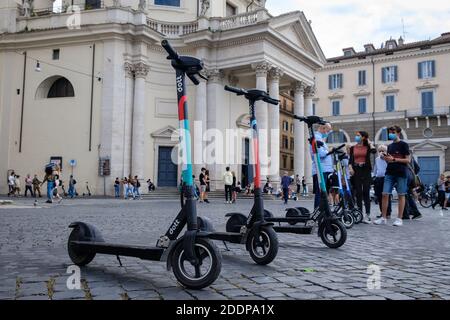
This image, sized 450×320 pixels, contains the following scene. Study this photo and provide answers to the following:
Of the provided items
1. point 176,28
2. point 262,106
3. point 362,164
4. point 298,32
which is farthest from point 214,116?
point 362,164

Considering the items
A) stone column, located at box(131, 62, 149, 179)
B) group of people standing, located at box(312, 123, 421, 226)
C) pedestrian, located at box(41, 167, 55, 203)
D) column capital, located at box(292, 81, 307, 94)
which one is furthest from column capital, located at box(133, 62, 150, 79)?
group of people standing, located at box(312, 123, 421, 226)

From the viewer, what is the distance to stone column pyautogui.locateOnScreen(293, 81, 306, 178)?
3288cm

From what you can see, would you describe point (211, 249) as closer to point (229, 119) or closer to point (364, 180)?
point (364, 180)

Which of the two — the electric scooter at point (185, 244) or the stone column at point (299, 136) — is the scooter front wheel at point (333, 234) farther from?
the stone column at point (299, 136)

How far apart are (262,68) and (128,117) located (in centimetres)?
911

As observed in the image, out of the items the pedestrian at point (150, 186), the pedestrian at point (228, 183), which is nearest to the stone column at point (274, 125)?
the pedestrian at point (150, 186)

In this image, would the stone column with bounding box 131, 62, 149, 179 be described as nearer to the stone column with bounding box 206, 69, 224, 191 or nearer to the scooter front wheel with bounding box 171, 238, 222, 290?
the stone column with bounding box 206, 69, 224, 191

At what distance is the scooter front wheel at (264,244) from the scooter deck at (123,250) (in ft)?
4.31

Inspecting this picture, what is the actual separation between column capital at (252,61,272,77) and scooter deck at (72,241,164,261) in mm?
25472

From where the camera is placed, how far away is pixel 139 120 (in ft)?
92.2

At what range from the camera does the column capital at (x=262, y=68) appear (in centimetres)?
2850

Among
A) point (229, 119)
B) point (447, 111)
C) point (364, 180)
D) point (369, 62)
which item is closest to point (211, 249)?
point (364, 180)
